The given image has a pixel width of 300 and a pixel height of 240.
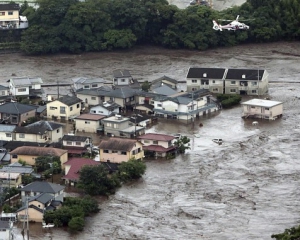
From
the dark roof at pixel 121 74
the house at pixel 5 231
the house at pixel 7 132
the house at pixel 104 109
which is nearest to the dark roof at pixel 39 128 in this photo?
the house at pixel 7 132

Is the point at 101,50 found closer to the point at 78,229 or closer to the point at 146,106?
the point at 146,106

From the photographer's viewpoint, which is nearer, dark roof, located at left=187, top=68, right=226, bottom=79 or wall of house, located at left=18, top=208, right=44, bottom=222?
wall of house, located at left=18, top=208, right=44, bottom=222

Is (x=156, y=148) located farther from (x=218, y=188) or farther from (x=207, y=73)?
(x=207, y=73)

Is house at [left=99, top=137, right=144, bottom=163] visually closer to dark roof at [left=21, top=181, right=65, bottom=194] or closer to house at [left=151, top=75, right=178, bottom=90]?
dark roof at [left=21, top=181, right=65, bottom=194]

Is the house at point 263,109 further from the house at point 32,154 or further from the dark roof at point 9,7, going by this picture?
the dark roof at point 9,7

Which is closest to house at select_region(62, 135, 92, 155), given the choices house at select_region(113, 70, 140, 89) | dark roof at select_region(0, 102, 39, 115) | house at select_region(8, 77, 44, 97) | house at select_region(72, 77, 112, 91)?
dark roof at select_region(0, 102, 39, 115)

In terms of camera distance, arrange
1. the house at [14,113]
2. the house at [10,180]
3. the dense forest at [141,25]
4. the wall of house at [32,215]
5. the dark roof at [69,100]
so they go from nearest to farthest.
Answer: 1. the wall of house at [32,215]
2. the house at [10,180]
3. the house at [14,113]
4. the dark roof at [69,100]
5. the dense forest at [141,25]
